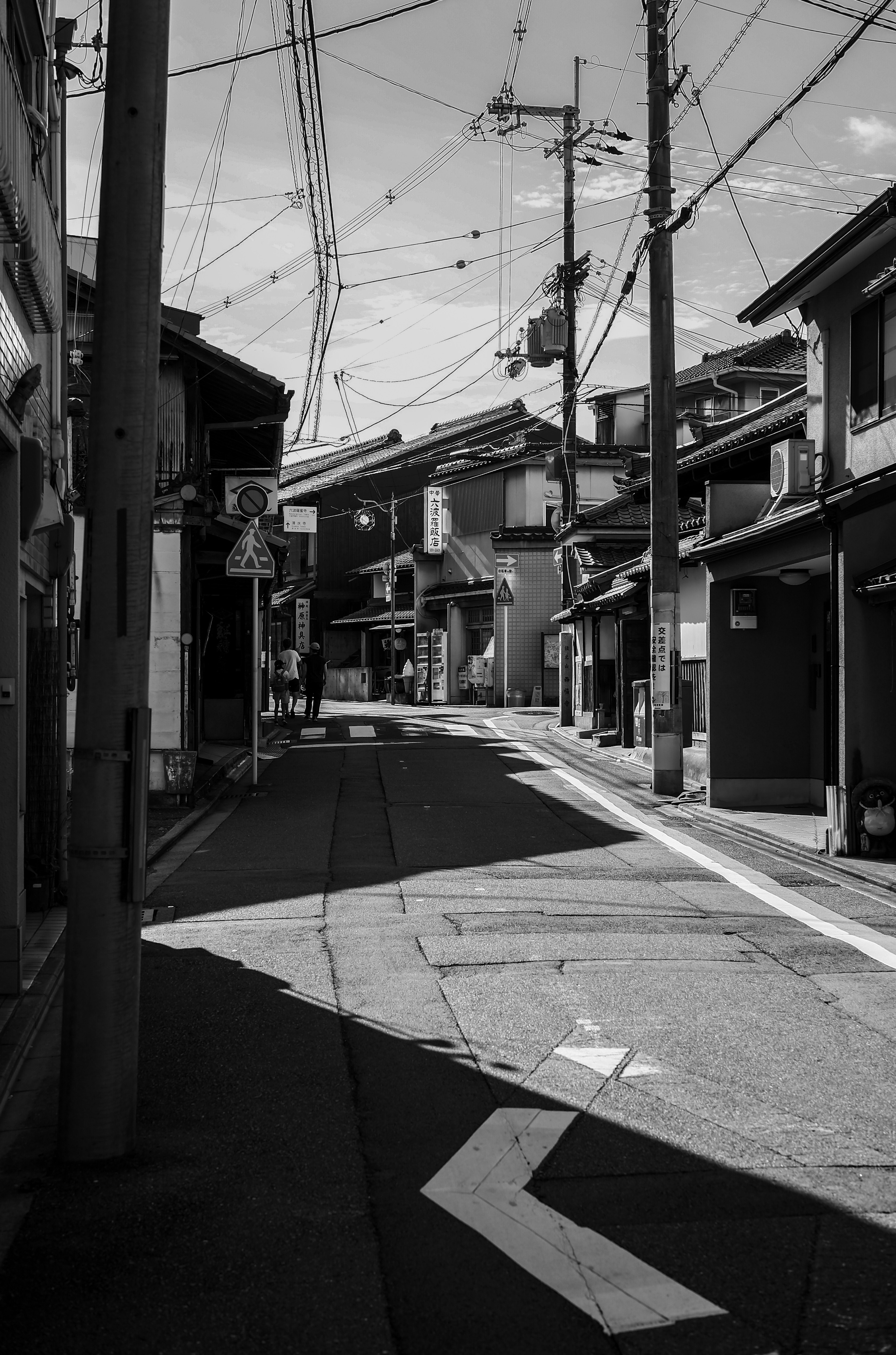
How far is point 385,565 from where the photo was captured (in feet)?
171

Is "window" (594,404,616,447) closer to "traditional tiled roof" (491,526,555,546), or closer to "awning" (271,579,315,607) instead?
"traditional tiled roof" (491,526,555,546)

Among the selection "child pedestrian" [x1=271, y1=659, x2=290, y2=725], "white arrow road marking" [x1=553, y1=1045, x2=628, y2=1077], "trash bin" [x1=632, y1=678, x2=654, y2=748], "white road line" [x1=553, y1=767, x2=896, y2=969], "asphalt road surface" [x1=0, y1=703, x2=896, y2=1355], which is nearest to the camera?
"asphalt road surface" [x1=0, y1=703, x2=896, y2=1355]

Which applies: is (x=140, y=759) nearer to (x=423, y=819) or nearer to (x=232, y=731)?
(x=423, y=819)

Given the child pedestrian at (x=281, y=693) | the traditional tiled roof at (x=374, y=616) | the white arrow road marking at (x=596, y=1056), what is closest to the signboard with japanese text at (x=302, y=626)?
the traditional tiled roof at (x=374, y=616)

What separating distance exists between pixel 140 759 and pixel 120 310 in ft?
5.45

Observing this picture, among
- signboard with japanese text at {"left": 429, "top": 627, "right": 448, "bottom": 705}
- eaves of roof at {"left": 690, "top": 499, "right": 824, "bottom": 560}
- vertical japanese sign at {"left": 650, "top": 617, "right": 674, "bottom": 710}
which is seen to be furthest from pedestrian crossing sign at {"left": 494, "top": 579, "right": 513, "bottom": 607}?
eaves of roof at {"left": 690, "top": 499, "right": 824, "bottom": 560}

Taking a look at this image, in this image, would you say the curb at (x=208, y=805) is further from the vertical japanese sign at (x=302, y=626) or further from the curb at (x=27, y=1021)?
the vertical japanese sign at (x=302, y=626)

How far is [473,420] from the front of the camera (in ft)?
189

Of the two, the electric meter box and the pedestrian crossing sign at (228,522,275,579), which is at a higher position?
the pedestrian crossing sign at (228,522,275,579)

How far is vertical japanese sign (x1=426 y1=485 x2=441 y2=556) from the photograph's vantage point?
46.3 metres

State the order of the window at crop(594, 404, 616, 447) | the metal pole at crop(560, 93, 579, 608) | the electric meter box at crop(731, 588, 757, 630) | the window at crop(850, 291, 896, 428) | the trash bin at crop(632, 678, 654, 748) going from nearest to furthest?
the window at crop(850, 291, 896, 428) < the electric meter box at crop(731, 588, 757, 630) < the trash bin at crop(632, 678, 654, 748) < the metal pole at crop(560, 93, 579, 608) < the window at crop(594, 404, 616, 447)

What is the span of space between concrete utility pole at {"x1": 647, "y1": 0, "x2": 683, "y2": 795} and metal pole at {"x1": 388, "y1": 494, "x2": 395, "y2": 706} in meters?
29.2

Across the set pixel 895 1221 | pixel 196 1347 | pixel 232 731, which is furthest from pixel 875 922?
pixel 232 731

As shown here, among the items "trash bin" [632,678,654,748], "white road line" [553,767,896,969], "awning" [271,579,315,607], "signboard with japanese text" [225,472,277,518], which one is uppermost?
"awning" [271,579,315,607]
